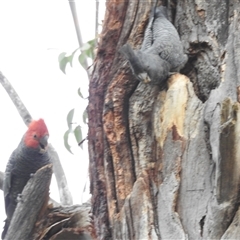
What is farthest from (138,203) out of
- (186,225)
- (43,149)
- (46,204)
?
(43,149)

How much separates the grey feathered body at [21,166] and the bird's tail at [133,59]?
4.11ft

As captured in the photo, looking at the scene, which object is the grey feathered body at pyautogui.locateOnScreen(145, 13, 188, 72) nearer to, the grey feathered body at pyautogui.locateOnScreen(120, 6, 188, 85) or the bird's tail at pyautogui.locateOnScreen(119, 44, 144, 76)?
the grey feathered body at pyautogui.locateOnScreen(120, 6, 188, 85)

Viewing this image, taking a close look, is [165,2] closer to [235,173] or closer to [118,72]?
[118,72]

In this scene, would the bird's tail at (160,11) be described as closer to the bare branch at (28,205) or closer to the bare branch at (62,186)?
the bare branch at (28,205)

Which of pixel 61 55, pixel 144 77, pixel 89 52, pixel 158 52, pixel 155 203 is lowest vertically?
pixel 155 203

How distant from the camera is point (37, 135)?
2.46 meters

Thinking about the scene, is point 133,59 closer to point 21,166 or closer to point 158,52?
point 158,52

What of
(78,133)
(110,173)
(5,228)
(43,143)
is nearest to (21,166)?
(43,143)

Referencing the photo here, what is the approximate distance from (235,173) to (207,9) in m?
0.63

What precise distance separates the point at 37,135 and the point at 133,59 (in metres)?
1.29

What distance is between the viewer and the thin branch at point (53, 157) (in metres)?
2.51

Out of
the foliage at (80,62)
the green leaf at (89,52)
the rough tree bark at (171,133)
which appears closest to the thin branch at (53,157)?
the foliage at (80,62)

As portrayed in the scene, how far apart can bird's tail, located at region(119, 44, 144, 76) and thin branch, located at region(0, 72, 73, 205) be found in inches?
52.0

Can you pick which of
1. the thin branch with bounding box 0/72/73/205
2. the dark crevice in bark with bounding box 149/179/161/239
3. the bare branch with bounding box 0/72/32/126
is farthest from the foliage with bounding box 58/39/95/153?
the dark crevice in bark with bounding box 149/179/161/239
